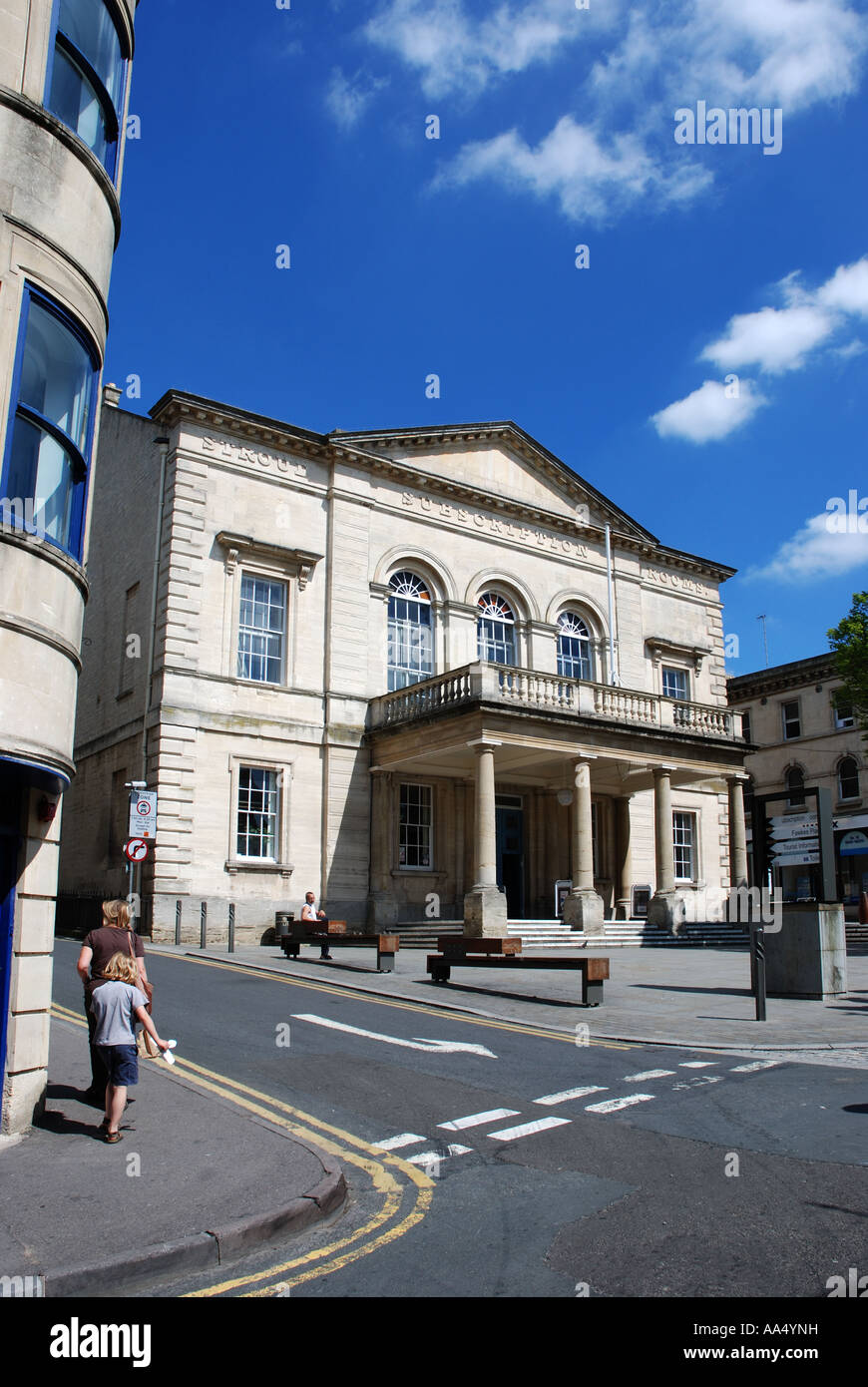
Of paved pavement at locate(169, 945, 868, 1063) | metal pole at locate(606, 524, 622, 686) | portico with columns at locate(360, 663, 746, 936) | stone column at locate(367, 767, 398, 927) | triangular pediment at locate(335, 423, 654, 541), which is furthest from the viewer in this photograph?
metal pole at locate(606, 524, 622, 686)

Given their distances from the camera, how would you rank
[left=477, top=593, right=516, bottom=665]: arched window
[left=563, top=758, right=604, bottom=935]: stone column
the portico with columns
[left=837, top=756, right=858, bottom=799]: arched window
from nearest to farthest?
the portico with columns → [left=563, top=758, right=604, bottom=935]: stone column → [left=477, top=593, right=516, bottom=665]: arched window → [left=837, top=756, right=858, bottom=799]: arched window

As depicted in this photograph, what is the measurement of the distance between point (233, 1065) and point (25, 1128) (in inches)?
112

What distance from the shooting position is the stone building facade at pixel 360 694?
2636 cm

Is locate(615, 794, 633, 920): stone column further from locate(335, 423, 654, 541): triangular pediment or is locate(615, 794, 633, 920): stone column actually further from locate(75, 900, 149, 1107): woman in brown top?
locate(75, 900, 149, 1107): woman in brown top

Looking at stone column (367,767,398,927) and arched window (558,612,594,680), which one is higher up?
arched window (558,612,594,680)

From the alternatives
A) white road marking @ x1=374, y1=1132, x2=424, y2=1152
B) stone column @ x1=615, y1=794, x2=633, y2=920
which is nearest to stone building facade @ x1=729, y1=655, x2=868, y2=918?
stone column @ x1=615, y1=794, x2=633, y2=920

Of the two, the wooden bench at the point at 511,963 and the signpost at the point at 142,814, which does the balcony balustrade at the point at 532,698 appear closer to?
the signpost at the point at 142,814

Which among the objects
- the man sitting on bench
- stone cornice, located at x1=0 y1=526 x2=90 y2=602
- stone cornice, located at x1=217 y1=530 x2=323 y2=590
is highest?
stone cornice, located at x1=217 y1=530 x2=323 y2=590

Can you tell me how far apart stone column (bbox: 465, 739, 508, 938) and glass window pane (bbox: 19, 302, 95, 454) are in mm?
18008

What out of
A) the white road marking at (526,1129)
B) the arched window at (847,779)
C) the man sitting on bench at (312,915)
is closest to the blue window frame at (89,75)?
the white road marking at (526,1129)

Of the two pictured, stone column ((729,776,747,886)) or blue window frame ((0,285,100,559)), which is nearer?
blue window frame ((0,285,100,559))

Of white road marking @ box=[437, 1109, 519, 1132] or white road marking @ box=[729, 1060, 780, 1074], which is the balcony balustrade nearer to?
white road marking @ box=[729, 1060, 780, 1074]

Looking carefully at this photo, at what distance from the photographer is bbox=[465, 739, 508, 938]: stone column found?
24.6 m

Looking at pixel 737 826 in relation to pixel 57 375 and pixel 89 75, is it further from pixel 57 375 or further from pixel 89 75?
pixel 89 75
